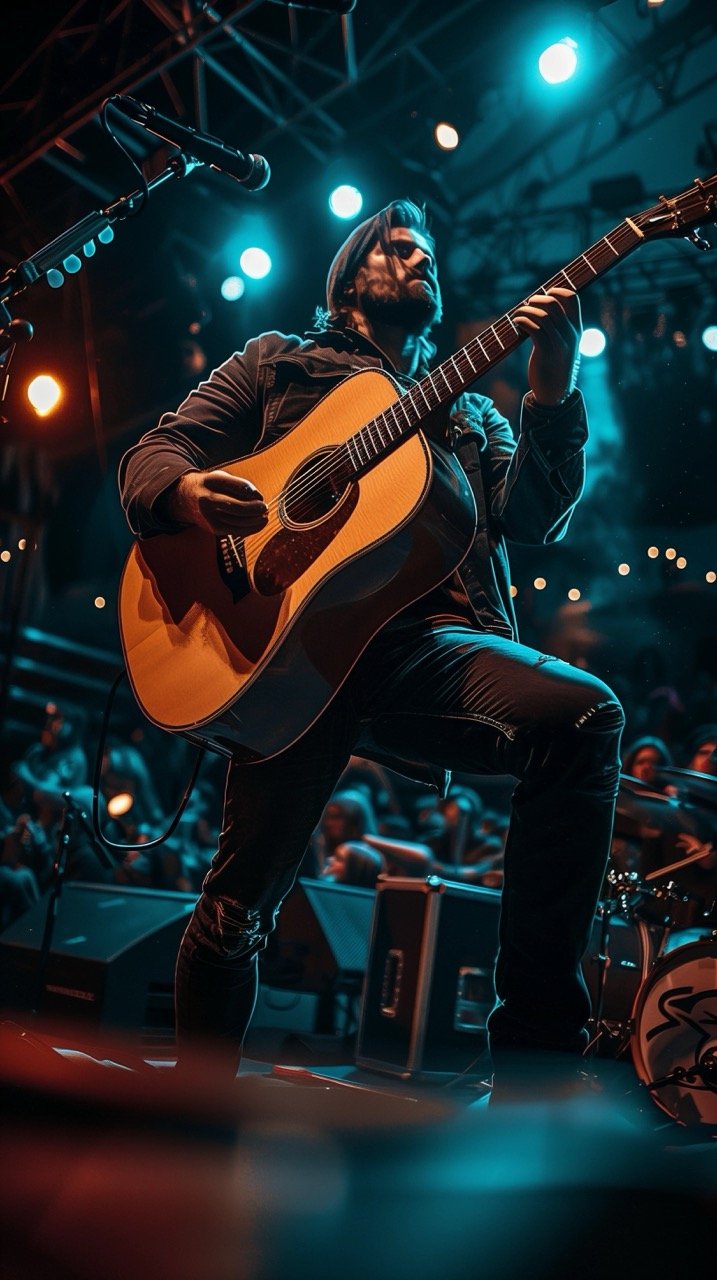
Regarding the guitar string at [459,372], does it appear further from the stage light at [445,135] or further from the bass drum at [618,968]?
the stage light at [445,135]

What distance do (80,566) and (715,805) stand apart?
8323 mm

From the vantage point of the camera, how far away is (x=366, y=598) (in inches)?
90.4

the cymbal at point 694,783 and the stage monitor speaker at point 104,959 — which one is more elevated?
the cymbal at point 694,783

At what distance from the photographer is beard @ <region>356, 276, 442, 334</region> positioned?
2.75m

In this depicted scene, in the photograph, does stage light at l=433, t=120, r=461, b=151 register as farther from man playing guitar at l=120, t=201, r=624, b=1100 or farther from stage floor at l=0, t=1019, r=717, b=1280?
stage floor at l=0, t=1019, r=717, b=1280

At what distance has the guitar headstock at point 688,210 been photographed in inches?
85.7

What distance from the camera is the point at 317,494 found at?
2396mm

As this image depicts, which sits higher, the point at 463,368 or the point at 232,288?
the point at 232,288

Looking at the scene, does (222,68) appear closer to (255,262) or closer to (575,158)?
(255,262)

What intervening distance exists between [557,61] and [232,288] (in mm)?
3069

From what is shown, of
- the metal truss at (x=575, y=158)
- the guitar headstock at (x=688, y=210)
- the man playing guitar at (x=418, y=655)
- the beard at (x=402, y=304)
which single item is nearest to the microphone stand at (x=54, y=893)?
the man playing guitar at (x=418, y=655)

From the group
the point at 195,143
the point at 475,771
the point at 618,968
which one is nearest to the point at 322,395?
the point at 475,771

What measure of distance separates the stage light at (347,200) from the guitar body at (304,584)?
19.7 feet

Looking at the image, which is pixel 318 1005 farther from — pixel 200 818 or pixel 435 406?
pixel 435 406
